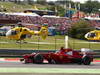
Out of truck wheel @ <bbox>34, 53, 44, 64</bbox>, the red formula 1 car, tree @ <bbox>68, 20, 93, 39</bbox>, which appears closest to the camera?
truck wheel @ <bbox>34, 53, 44, 64</bbox>

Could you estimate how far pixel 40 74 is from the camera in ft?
38.3

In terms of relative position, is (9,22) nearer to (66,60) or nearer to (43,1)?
(66,60)

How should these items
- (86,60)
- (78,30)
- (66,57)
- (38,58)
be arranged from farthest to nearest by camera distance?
(78,30) → (86,60) → (66,57) → (38,58)

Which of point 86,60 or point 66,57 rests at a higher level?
point 66,57

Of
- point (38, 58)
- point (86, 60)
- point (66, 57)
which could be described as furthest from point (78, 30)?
point (38, 58)

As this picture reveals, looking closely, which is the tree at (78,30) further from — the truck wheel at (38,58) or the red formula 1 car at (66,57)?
the truck wheel at (38,58)

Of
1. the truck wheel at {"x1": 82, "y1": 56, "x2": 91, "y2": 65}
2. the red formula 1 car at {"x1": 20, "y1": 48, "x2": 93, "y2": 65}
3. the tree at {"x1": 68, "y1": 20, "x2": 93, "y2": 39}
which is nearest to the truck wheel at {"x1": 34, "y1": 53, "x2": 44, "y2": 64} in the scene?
the red formula 1 car at {"x1": 20, "y1": 48, "x2": 93, "y2": 65}

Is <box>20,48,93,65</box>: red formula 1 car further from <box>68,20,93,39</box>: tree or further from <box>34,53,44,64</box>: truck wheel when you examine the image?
<box>68,20,93,39</box>: tree

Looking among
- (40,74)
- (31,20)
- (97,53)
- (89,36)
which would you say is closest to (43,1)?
(31,20)

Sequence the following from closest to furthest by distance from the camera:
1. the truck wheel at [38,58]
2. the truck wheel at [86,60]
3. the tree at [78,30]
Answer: the truck wheel at [38,58] < the truck wheel at [86,60] < the tree at [78,30]

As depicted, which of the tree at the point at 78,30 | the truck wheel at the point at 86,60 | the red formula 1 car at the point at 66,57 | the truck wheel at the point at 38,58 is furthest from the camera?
the tree at the point at 78,30

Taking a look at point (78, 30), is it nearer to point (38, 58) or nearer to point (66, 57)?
point (66, 57)

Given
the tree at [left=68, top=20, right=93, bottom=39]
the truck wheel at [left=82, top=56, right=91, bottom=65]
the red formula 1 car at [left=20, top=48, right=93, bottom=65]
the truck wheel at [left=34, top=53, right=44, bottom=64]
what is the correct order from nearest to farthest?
the truck wheel at [left=34, top=53, right=44, bottom=64], the red formula 1 car at [left=20, top=48, right=93, bottom=65], the truck wheel at [left=82, top=56, right=91, bottom=65], the tree at [left=68, top=20, right=93, bottom=39]

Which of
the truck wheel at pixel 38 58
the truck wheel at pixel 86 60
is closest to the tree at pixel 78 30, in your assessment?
the truck wheel at pixel 86 60
